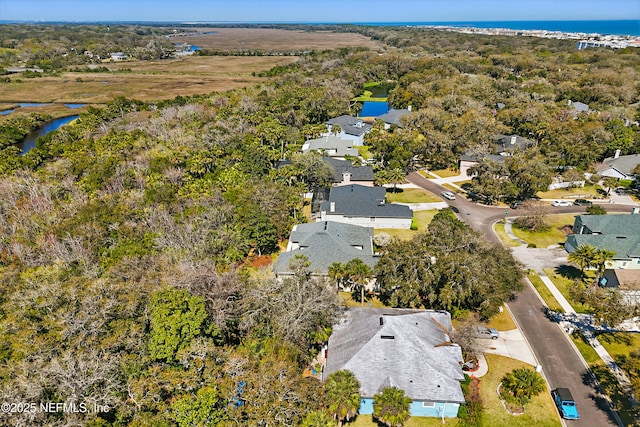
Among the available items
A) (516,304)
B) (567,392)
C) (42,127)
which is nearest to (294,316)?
(567,392)

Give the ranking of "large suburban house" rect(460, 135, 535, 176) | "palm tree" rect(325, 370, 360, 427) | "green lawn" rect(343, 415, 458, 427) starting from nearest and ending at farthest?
"palm tree" rect(325, 370, 360, 427), "green lawn" rect(343, 415, 458, 427), "large suburban house" rect(460, 135, 535, 176)

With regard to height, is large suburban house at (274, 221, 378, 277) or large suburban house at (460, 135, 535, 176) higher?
large suburban house at (460, 135, 535, 176)

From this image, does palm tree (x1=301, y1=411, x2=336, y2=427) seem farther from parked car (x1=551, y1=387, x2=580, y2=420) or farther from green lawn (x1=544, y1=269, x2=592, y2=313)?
green lawn (x1=544, y1=269, x2=592, y2=313)

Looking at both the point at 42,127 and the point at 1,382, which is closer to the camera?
the point at 1,382

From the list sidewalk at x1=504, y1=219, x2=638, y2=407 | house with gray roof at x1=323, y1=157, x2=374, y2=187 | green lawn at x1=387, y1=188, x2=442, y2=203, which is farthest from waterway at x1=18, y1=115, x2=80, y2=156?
sidewalk at x1=504, y1=219, x2=638, y2=407

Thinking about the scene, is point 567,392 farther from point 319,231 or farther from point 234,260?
point 234,260

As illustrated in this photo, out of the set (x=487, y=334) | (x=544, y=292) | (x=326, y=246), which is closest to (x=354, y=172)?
(x=326, y=246)
